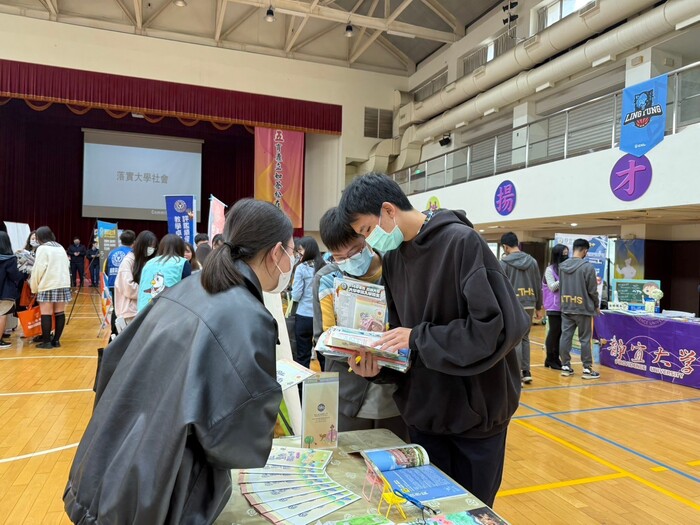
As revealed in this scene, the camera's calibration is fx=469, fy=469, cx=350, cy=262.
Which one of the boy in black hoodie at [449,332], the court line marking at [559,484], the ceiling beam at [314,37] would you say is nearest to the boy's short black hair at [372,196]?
the boy in black hoodie at [449,332]

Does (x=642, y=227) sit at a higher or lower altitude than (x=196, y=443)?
higher

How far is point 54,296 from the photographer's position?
19.5 feet

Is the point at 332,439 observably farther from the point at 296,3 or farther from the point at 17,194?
the point at 17,194

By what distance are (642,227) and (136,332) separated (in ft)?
30.9

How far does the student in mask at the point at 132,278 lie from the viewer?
13.9 feet

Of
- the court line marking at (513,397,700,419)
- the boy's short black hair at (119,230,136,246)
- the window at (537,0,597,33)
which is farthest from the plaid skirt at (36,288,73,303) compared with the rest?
the window at (537,0,597,33)

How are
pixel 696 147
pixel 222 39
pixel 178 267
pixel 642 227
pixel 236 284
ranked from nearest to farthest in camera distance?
pixel 236 284
pixel 178 267
pixel 696 147
pixel 642 227
pixel 222 39

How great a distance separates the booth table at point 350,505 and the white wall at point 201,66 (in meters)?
13.5

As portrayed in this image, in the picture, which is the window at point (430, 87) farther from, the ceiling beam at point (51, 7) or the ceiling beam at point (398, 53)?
the ceiling beam at point (51, 7)

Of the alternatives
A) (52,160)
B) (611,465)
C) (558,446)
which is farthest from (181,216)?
(52,160)

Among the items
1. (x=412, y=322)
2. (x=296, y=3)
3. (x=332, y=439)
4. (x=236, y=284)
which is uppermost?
(x=296, y=3)

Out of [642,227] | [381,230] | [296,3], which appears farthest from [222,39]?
[381,230]

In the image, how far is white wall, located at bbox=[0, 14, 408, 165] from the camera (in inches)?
459

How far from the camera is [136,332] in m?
1.02
